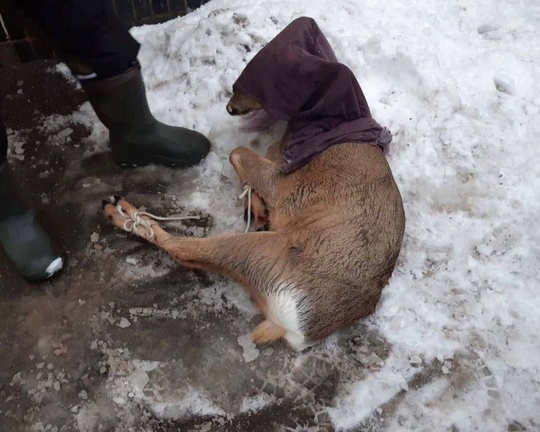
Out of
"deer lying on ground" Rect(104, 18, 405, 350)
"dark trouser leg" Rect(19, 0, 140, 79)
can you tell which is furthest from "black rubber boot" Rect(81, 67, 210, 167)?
"deer lying on ground" Rect(104, 18, 405, 350)

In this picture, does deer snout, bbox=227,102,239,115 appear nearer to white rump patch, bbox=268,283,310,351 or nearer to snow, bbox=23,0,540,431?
snow, bbox=23,0,540,431

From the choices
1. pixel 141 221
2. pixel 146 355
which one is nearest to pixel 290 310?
pixel 146 355

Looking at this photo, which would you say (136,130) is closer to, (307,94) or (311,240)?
(307,94)

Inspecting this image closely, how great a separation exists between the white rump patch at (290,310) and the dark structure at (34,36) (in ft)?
8.90

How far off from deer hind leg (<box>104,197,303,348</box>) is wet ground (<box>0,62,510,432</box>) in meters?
0.15

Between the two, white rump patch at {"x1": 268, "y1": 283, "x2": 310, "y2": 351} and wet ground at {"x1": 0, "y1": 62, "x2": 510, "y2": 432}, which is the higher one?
white rump patch at {"x1": 268, "y1": 283, "x2": 310, "y2": 351}

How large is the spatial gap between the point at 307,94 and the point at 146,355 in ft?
5.75

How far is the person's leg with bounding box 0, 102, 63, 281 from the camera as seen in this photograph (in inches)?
118

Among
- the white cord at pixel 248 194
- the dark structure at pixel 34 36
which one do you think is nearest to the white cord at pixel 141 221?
the white cord at pixel 248 194

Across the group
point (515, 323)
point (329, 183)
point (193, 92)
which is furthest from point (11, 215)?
point (515, 323)

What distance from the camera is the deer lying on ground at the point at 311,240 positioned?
2.74 m

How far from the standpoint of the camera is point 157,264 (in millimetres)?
3217

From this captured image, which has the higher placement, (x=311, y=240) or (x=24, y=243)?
(x=311, y=240)

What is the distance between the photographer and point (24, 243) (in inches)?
119
